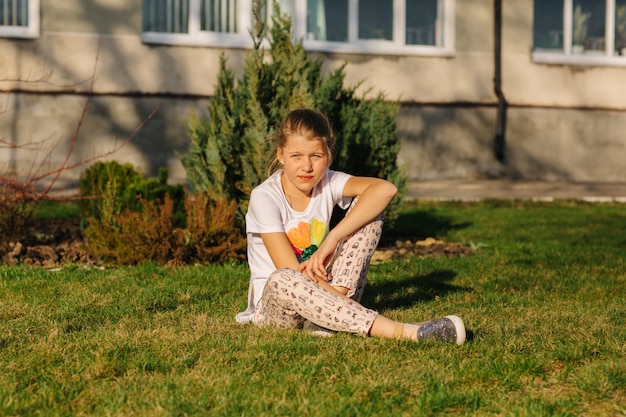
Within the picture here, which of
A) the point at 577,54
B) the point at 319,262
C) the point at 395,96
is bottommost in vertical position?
the point at 319,262

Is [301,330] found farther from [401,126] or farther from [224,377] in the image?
[401,126]

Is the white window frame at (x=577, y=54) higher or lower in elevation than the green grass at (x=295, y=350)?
higher

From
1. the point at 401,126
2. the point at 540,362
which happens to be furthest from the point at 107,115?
the point at 540,362

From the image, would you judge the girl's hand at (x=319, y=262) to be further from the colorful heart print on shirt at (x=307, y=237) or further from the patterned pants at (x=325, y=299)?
the colorful heart print on shirt at (x=307, y=237)

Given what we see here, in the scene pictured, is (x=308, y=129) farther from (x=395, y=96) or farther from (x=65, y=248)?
(x=395, y=96)

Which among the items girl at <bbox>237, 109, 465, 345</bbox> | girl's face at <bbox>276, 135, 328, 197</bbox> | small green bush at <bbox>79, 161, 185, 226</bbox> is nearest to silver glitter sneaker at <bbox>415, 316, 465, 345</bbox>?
girl at <bbox>237, 109, 465, 345</bbox>

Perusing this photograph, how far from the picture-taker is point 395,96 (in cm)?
1579

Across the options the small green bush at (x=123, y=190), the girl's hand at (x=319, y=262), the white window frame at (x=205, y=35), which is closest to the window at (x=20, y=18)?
the white window frame at (x=205, y=35)

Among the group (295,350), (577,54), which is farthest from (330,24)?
(295,350)

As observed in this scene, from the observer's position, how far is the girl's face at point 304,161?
15.7ft

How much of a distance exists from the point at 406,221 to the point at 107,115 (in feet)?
20.4

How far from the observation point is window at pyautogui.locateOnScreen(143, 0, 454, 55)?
49.5 feet

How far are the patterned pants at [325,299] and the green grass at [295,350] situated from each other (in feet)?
0.31

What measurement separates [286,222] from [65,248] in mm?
3676
